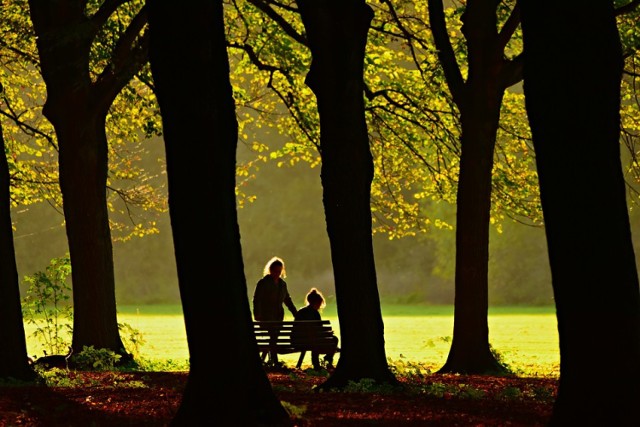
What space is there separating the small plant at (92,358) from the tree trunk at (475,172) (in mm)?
4856

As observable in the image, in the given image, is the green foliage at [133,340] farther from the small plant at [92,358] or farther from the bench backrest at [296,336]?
the bench backrest at [296,336]

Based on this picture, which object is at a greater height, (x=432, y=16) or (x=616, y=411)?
(x=432, y=16)

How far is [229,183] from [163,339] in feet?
91.9

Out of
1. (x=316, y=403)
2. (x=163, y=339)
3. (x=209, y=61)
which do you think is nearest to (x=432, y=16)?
(x=316, y=403)

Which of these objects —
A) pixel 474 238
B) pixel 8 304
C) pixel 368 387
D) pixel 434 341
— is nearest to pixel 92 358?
pixel 8 304

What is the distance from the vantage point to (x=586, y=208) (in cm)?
698

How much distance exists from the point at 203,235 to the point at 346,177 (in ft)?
13.9

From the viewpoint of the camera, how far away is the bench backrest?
16.6 m

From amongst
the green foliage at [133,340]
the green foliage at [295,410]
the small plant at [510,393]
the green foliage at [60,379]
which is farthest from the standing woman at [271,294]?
the green foliage at [295,410]

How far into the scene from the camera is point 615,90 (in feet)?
23.6

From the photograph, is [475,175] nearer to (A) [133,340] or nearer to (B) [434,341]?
(A) [133,340]

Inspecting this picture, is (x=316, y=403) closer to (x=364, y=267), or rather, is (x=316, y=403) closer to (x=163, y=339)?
(x=364, y=267)

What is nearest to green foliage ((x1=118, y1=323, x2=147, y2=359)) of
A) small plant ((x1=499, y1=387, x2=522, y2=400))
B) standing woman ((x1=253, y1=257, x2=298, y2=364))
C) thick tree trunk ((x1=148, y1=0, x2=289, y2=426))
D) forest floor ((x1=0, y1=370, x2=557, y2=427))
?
standing woman ((x1=253, y1=257, x2=298, y2=364))

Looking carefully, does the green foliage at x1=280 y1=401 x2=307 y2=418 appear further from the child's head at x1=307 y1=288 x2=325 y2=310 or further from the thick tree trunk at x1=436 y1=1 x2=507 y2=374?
the thick tree trunk at x1=436 y1=1 x2=507 y2=374
